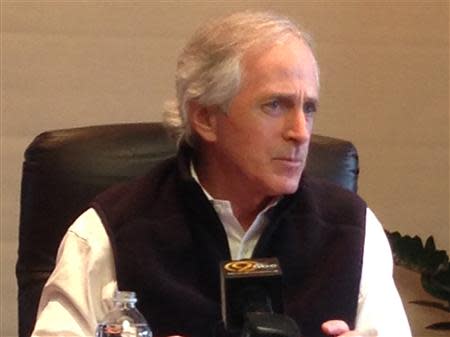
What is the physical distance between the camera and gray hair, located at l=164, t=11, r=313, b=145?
69.9 inches

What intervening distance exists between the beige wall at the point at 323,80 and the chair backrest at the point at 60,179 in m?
0.72

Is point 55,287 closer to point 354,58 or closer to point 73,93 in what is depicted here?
point 73,93

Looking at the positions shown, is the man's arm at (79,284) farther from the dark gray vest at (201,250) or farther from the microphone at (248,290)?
the microphone at (248,290)

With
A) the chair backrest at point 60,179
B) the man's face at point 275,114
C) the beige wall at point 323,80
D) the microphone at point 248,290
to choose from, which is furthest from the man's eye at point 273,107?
the beige wall at point 323,80

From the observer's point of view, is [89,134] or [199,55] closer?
[199,55]

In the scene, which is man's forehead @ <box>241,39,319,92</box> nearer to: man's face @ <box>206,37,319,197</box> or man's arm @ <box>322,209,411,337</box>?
man's face @ <box>206,37,319,197</box>

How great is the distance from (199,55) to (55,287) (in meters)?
0.51

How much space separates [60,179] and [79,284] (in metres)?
0.31

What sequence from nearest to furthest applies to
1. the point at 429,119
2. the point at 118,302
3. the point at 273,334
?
the point at 273,334, the point at 118,302, the point at 429,119

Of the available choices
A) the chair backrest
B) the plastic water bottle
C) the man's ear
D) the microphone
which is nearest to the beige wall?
the chair backrest

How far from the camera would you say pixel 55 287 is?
1.73 meters

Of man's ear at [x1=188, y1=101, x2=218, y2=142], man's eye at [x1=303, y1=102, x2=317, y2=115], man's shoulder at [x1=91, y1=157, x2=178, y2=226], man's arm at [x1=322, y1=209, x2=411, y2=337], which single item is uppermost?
man's eye at [x1=303, y1=102, x2=317, y2=115]

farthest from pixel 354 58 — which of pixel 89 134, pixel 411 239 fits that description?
pixel 89 134

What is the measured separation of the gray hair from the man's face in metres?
0.02
